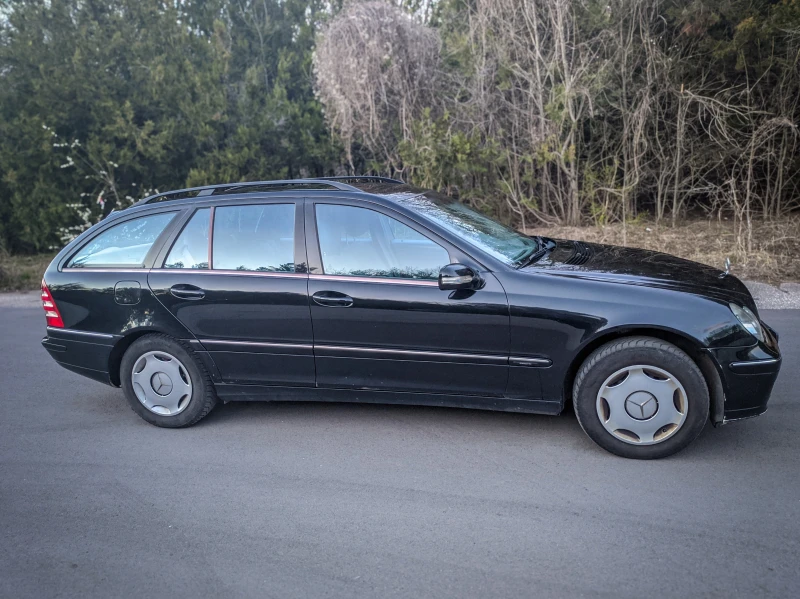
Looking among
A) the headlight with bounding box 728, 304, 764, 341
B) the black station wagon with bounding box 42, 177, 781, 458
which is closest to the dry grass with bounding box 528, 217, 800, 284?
the black station wagon with bounding box 42, 177, 781, 458

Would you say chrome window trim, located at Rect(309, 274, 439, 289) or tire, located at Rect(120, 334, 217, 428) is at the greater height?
chrome window trim, located at Rect(309, 274, 439, 289)

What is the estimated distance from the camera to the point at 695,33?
1077 cm

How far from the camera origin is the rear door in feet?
15.9

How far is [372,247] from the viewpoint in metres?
4.77

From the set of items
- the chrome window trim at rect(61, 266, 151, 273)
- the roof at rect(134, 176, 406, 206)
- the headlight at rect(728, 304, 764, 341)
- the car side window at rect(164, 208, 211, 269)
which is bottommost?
the headlight at rect(728, 304, 764, 341)

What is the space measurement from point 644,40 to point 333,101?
507 centimetres

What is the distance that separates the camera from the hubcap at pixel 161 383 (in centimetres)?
513

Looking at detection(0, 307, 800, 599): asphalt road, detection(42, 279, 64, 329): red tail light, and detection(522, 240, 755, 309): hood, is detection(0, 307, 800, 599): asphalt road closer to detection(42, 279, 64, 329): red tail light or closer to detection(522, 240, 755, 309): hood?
detection(42, 279, 64, 329): red tail light

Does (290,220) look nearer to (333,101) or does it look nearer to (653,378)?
(653,378)

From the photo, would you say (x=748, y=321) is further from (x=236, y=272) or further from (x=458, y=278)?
(x=236, y=272)

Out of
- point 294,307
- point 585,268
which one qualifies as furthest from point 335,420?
point 585,268

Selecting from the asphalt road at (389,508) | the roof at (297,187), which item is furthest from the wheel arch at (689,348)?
the roof at (297,187)

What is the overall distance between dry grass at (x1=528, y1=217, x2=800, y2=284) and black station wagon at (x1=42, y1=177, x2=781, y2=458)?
5.00 m

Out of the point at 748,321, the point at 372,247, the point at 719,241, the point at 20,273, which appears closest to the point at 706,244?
the point at 719,241
